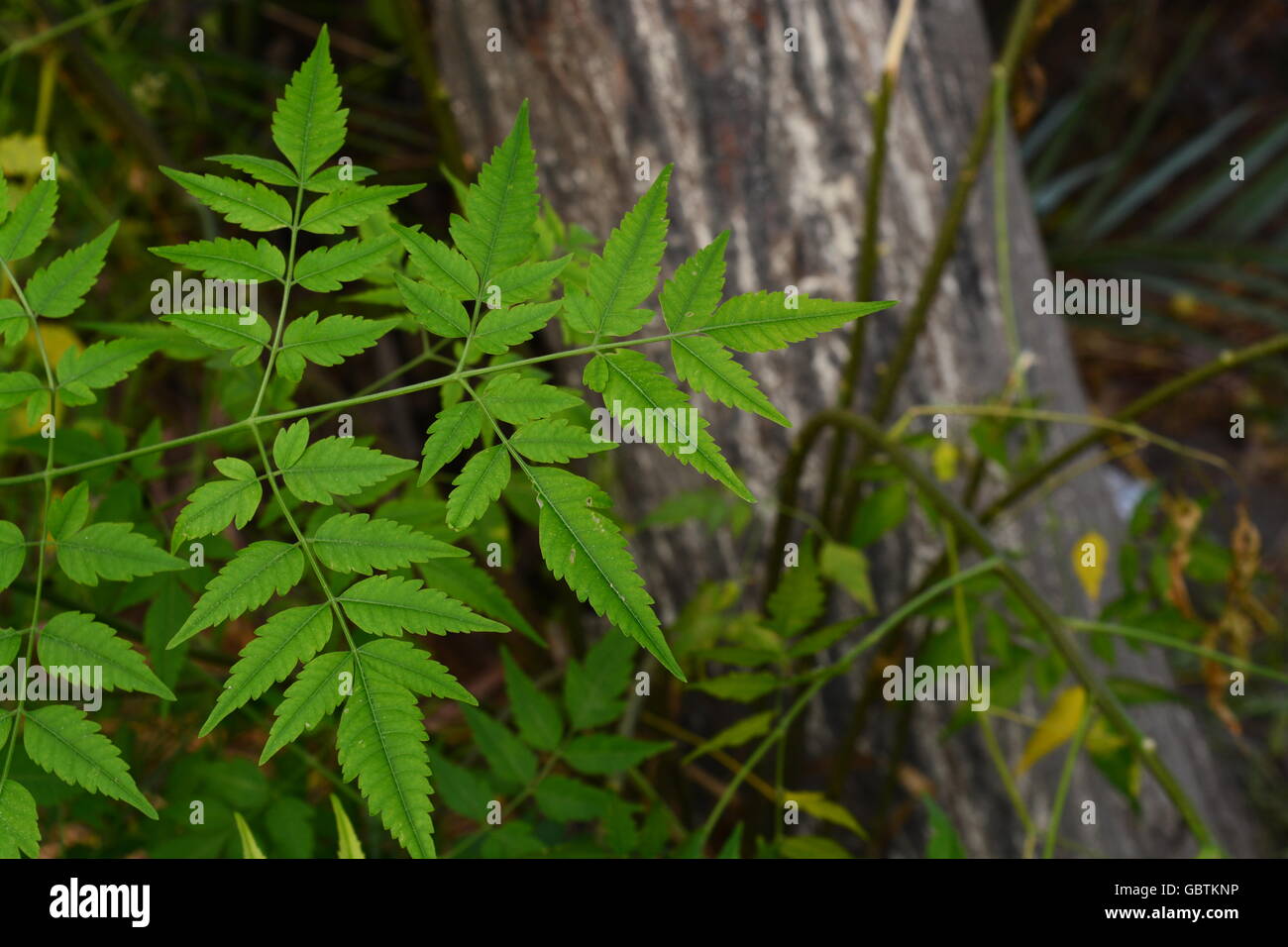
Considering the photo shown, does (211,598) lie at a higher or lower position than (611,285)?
lower

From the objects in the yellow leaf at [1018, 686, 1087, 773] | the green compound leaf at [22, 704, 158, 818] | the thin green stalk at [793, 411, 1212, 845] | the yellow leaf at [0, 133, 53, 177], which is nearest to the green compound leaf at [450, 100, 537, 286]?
the green compound leaf at [22, 704, 158, 818]

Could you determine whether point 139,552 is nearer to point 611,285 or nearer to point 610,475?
point 611,285

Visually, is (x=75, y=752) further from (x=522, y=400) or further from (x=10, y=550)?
(x=522, y=400)

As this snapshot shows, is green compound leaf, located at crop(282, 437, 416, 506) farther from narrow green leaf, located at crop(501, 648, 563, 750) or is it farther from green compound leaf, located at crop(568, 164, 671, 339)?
Answer: narrow green leaf, located at crop(501, 648, 563, 750)

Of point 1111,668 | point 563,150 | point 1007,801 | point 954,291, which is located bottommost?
point 1007,801

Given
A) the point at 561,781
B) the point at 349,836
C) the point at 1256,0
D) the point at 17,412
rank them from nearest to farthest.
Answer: the point at 349,836 < the point at 561,781 < the point at 17,412 < the point at 1256,0

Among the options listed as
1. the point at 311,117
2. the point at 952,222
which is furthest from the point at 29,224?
the point at 952,222

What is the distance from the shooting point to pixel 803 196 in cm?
127

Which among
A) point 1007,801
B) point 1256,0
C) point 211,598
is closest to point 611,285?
point 211,598

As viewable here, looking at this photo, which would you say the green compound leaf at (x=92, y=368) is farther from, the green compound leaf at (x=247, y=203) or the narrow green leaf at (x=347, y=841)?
the narrow green leaf at (x=347, y=841)

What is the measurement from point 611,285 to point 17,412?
764 mm

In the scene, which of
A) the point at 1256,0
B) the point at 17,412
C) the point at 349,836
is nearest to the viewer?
the point at 349,836

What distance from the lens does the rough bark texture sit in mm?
1263

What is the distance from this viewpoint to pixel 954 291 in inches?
52.4
